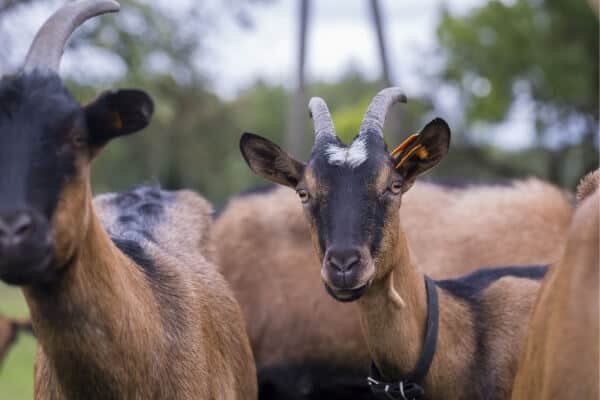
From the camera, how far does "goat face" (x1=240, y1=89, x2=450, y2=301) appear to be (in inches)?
184

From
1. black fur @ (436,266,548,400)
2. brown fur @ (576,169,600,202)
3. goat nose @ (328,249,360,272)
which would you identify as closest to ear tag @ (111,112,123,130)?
goat nose @ (328,249,360,272)

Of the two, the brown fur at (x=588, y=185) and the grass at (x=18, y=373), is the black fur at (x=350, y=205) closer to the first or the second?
the brown fur at (x=588, y=185)

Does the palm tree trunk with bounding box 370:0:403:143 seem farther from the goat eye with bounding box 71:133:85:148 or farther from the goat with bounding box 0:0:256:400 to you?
the goat eye with bounding box 71:133:85:148

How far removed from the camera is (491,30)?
2756 cm

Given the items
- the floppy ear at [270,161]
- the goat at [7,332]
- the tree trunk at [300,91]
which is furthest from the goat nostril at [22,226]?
the tree trunk at [300,91]

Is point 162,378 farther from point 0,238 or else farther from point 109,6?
point 109,6

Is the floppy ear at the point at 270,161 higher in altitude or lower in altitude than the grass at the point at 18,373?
higher

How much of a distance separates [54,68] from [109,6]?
0.67 metres

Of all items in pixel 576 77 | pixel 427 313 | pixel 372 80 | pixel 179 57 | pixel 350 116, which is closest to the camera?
pixel 427 313

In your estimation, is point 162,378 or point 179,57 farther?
point 179,57

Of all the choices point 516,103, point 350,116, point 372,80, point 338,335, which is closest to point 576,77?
point 516,103

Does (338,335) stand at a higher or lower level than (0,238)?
lower

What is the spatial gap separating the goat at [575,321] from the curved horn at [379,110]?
1629 mm

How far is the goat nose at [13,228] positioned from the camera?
11.3ft
